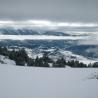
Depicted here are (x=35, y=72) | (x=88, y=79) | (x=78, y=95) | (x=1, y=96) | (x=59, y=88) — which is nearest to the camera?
(x=1, y=96)

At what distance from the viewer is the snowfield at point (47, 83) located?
6625mm

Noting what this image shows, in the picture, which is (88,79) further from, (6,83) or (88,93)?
(6,83)

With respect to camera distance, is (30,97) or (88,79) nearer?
(30,97)

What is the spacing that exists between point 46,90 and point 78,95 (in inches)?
37.2

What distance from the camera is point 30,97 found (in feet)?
20.9

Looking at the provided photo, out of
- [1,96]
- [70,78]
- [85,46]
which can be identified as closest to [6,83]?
[1,96]

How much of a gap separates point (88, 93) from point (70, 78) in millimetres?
1358

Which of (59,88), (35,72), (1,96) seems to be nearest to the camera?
(1,96)

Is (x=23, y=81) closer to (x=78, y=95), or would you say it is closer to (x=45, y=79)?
(x=45, y=79)

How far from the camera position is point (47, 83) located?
7.58m

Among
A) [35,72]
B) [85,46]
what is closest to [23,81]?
[35,72]

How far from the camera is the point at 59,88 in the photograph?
7.21m

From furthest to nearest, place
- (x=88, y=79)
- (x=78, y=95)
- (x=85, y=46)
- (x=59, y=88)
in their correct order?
(x=85, y=46)
(x=88, y=79)
(x=59, y=88)
(x=78, y=95)

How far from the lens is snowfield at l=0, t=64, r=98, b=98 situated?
21.7ft
